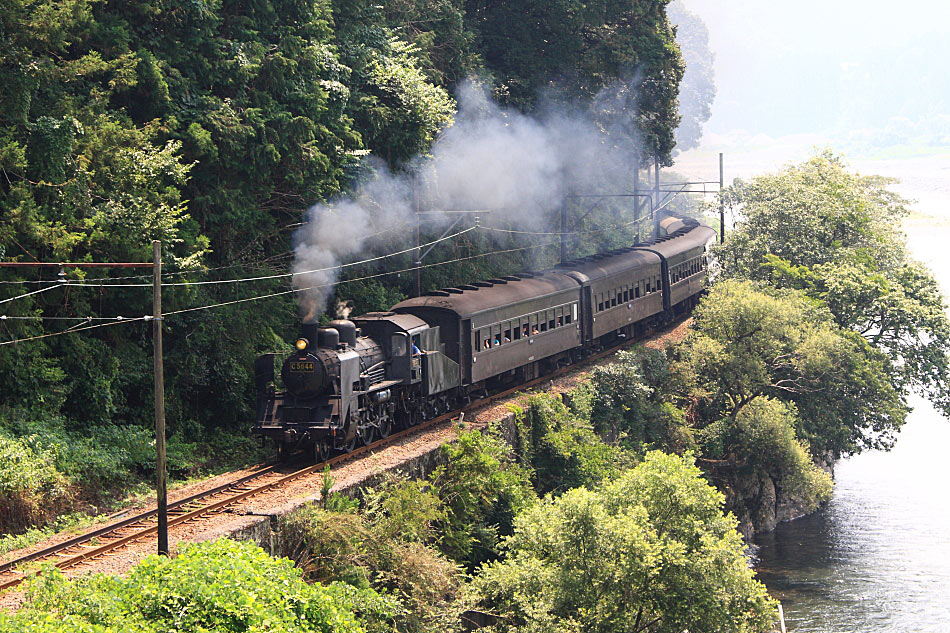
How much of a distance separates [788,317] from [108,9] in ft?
79.5

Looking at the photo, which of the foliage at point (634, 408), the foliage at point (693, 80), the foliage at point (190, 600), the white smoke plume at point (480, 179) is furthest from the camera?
the foliage at point (693, 80)

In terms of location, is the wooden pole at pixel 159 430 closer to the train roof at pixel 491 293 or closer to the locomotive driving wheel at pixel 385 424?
the locomotive driving wheel at pixel 385 424

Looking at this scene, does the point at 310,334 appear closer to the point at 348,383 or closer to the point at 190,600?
the point at 348,383

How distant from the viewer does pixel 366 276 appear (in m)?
37.7

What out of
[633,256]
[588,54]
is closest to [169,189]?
[633,256]

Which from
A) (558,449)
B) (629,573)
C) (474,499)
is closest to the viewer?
(629,573)

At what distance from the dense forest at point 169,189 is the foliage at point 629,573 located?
29.6 feet

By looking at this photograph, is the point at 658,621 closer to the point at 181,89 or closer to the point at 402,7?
the point at 181,89

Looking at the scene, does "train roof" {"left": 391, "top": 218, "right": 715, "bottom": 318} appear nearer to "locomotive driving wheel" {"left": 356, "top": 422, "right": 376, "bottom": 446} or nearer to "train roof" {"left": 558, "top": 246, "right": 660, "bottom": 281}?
"train roof" {"left": 558, "top": 246, "right": 660, "bottom": 281}

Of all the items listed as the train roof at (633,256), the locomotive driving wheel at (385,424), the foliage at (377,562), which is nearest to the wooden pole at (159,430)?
the foliage at (377,562)

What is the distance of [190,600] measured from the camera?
1433 cm

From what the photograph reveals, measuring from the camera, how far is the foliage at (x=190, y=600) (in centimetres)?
1364

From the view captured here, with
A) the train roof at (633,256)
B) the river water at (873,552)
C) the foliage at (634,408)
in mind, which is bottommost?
the river water at (873,552)

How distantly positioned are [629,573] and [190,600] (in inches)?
367
